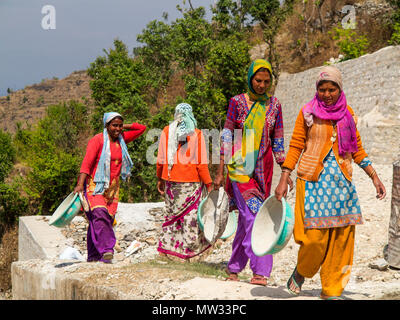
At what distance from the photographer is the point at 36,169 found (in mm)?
23188

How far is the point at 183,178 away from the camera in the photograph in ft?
19.6

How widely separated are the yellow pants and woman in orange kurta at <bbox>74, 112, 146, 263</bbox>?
2534mm

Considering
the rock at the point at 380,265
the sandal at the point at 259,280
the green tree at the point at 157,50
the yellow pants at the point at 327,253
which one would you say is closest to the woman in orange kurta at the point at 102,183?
the sandal at the point at 259,280

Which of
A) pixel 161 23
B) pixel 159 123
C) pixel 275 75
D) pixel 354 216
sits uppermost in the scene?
pixel 161 23

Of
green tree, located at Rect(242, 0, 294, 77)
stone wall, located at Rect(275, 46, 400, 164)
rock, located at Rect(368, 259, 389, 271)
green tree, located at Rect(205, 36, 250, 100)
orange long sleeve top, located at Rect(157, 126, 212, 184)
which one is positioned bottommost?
rock, located at Rect(368, 259, 389, 271)

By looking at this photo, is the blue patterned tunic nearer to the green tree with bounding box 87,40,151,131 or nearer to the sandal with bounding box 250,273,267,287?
the sandal with bounding box 250,273,267,287

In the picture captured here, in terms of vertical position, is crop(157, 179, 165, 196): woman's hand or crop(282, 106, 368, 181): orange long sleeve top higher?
crop(282, 106, 368, 181): orange long sleeve top

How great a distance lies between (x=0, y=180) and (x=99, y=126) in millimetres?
7759

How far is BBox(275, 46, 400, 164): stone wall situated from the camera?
33.7ft

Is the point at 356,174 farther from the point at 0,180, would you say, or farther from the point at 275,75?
the point at 0,180

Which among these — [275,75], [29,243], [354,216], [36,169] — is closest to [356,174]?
[354,216]

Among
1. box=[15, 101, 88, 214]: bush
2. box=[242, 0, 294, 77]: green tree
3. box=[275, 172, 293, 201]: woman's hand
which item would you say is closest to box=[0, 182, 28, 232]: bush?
box=[15, 101, 88, 214]: bush

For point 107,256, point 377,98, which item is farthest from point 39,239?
point 377,98

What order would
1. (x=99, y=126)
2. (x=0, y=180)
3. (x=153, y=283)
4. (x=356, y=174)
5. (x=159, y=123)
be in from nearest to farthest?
(x=153, y=283)
(x=356, y=174)
(x=159, y=123)
(x=99, y=126)
(x=0, y=180)
